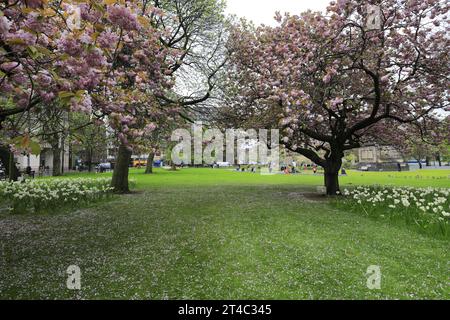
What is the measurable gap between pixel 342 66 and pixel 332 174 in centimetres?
500

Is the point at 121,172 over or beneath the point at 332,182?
over

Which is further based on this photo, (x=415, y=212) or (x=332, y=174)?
(x=332, y=174)

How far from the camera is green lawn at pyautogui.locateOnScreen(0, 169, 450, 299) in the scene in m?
3.92

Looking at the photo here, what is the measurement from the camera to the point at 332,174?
44.0ft

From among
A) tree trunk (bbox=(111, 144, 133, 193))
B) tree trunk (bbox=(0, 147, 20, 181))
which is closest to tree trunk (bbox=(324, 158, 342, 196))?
tree trunk (bbox=(111, 144, 133, 193))

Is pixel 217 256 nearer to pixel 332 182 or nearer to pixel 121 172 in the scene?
pixel 332 182

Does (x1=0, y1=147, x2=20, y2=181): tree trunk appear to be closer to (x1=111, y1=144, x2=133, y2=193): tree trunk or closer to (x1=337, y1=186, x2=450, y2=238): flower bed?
(x1=111, y1=144, x2=133, y2=193): tree trunk

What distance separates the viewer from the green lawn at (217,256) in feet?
12.9

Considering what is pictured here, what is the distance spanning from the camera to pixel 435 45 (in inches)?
414

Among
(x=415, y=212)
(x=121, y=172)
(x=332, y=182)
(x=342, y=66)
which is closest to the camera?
(x=415, y=212)

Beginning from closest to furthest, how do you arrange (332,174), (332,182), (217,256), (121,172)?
(217,256), (332,174), (332,182), (121,172)

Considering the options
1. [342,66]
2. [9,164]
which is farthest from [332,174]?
[9,164]
